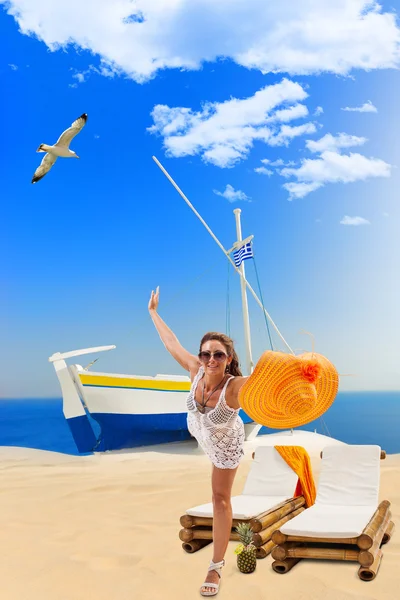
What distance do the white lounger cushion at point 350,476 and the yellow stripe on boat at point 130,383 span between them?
31.4ft

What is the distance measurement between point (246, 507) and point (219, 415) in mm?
2096

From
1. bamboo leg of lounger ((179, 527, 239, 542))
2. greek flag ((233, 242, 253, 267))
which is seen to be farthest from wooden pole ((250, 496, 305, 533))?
greek flag ((233, 242, 253, 267))

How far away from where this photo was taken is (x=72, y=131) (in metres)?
8.76

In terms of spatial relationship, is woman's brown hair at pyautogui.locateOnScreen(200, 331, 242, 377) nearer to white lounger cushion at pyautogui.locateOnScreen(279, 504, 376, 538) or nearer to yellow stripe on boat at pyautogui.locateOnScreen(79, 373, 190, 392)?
white lounger cushion at pyautogui.locateOnScreen(279, 504, 376, 538)

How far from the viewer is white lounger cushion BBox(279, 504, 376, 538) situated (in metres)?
4.30

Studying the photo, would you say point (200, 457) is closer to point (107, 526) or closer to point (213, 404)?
point (107, 526)

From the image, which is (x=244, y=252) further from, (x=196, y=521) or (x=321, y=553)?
(x=321, y=553)

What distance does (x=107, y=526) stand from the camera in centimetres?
622

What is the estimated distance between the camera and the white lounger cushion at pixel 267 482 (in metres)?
5.51

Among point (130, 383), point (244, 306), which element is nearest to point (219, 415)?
point (130, 383)

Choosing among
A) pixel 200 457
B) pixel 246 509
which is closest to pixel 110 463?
pixel 200 457

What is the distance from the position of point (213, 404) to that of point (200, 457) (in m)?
10.6

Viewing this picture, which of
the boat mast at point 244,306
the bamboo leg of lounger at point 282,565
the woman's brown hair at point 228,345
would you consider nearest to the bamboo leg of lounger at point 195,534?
the bamboo leg of lounger at point 282,565

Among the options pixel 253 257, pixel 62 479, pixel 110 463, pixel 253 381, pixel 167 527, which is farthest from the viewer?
pixel 253 257
